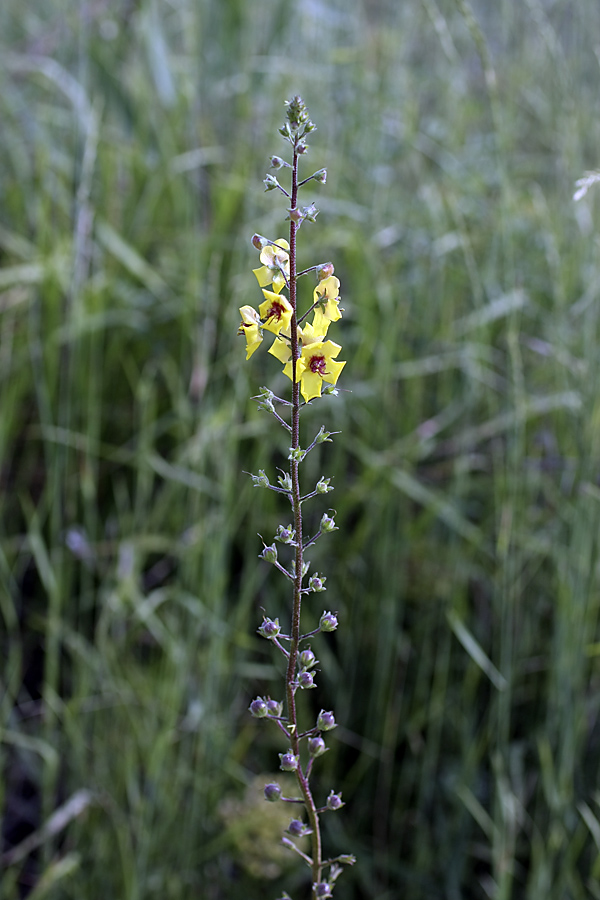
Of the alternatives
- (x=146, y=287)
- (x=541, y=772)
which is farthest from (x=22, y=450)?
(x=541, y=772)

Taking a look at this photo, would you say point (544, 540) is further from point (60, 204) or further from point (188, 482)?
point (60, 204)

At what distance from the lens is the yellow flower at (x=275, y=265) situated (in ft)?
2.59

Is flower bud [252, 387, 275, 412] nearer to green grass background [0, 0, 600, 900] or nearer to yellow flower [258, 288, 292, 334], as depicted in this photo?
yellow flower [258, 288, 292, 334]

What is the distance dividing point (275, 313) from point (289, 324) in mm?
30

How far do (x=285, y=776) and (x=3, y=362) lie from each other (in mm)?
1443

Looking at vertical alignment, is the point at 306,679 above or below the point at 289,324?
below

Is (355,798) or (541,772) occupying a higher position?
(541,772)

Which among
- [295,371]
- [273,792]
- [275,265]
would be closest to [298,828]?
[273,792]

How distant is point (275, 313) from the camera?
0.83 meters

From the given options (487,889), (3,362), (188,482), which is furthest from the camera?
(3,362)

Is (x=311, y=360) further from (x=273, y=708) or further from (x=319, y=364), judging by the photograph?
(x=273, y=708)

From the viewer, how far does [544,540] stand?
223 cm

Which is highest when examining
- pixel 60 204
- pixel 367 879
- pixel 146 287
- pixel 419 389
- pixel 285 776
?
pixel 60 204

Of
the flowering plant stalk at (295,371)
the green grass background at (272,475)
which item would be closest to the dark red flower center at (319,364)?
the flowering plant stalk at (295,371)
